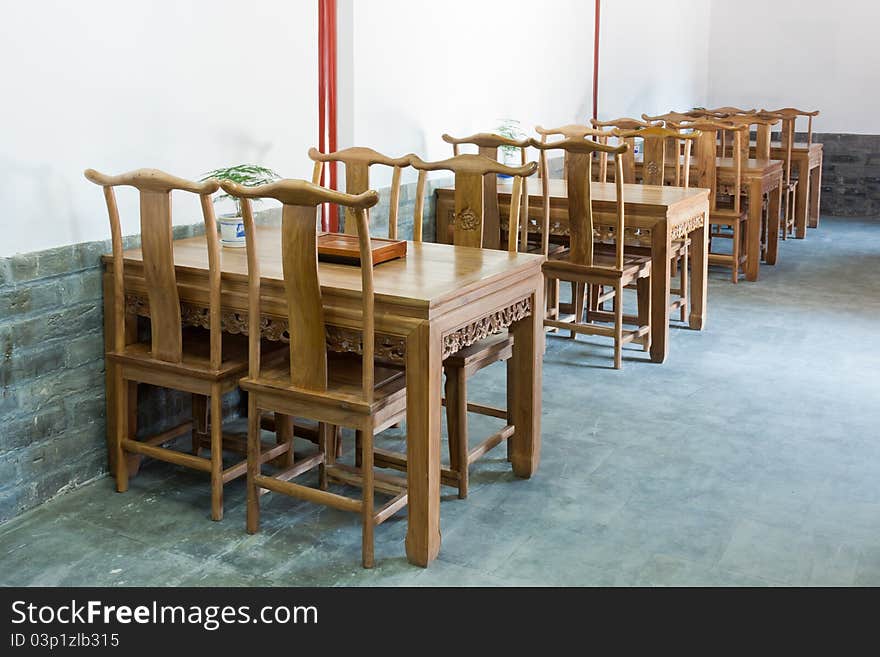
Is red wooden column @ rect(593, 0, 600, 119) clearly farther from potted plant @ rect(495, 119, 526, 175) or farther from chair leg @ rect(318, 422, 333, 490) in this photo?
chair leg @ rect(318, 422, 333, 490)

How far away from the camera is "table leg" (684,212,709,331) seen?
17.5 ft

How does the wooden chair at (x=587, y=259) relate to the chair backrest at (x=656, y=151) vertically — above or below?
below

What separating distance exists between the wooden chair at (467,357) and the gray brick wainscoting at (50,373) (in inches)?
38.1

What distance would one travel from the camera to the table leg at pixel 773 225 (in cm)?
695

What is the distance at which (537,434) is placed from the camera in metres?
3.48

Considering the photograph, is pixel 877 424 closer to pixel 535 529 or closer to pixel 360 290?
pixel 535 529

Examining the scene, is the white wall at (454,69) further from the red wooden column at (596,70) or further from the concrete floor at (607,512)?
the concrete floor at (607,512)

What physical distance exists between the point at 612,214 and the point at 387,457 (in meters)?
2.03

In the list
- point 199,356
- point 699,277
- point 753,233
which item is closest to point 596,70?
point 753,233

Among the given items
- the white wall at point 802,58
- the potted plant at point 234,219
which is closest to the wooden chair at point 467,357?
the potted plant at point 234,219

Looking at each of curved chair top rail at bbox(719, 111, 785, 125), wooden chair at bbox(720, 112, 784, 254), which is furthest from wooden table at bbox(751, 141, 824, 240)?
curved chair top rail at bbox(719, 111, 785, 125)

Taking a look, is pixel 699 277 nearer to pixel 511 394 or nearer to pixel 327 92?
pixel 327 92

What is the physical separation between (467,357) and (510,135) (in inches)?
104

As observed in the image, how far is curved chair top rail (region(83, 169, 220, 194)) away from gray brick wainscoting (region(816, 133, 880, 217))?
762 cm
